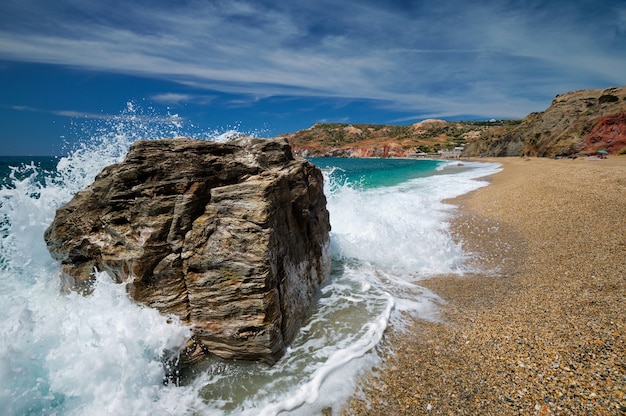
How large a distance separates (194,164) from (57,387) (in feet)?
11.7

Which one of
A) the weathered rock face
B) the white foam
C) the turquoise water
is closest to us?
the weathered rock face

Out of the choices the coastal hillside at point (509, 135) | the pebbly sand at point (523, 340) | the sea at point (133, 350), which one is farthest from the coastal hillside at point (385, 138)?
the sea at point (133, 350)

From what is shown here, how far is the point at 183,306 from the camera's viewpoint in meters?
4.75

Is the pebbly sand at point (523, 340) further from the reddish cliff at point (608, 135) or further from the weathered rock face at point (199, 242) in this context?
the reddish cliff at point (608, 135)

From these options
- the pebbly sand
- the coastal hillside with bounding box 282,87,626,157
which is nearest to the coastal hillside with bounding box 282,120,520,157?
the coastal hillside with bounding box 282,87,626,157

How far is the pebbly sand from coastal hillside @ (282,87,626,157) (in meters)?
26.2

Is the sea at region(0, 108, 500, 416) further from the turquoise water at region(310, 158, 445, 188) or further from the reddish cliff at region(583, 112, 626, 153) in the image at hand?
the reddish cliff at region(583, 112, 626, 153)

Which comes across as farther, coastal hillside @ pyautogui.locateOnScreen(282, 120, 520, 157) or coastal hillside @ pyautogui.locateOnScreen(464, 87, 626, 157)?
coastal hillside @ pyautogui.locateOnScreen(282, 120, 520, 157)

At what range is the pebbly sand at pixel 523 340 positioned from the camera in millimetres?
3629

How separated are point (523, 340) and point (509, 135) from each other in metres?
77.0

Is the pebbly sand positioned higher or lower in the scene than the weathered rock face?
lower

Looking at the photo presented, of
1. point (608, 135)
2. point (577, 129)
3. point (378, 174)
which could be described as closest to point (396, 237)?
Answer: point (378, 174)

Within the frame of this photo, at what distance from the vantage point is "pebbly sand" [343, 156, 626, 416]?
11.9 feet

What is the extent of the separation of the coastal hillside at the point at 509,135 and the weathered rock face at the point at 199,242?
26505 millimetres
